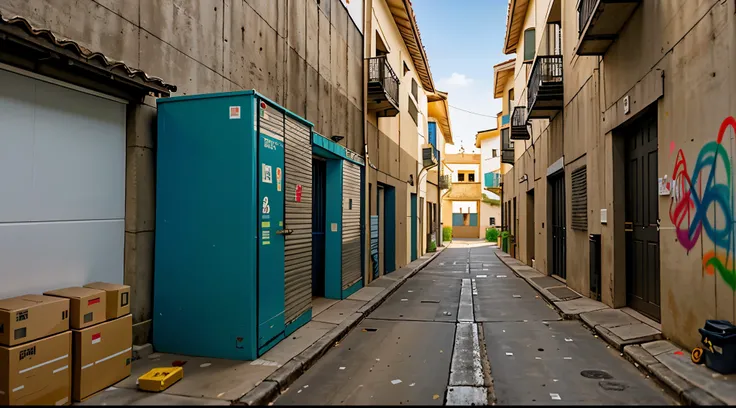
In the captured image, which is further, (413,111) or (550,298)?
(413,111)

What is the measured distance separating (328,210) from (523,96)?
11572 millimetres

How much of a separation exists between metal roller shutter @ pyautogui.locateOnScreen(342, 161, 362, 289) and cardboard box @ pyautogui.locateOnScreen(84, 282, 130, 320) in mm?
5768

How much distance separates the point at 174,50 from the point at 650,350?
6.53 meters

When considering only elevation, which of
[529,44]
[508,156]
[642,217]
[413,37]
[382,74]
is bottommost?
[642,217]

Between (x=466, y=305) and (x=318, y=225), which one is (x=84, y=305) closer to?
(x=318, y=225)

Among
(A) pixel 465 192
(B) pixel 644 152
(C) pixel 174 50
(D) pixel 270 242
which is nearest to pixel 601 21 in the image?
(B) pixel 644 152

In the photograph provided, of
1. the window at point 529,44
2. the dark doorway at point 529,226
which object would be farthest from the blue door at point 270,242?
the dark doorway at point 529,226

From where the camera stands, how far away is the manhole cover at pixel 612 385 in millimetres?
4617

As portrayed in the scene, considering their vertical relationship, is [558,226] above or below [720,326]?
above

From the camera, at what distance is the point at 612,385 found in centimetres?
472

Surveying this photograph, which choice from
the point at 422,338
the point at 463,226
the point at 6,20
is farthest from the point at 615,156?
the point at 463,226

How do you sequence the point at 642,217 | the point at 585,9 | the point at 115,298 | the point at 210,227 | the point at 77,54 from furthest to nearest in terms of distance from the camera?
the point at 585,9 < the point at 642,217 < the point at 210,227 < the point at 115,298 < the point at 77,54

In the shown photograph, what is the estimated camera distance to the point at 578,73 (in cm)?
1036

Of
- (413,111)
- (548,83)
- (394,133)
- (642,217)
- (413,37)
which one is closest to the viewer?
(642,217)
